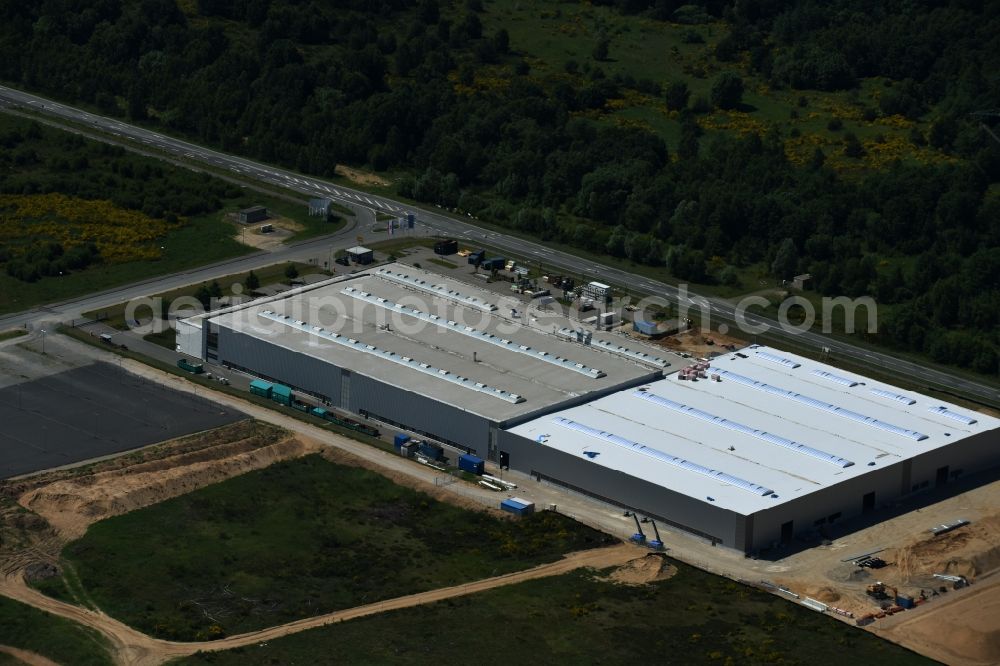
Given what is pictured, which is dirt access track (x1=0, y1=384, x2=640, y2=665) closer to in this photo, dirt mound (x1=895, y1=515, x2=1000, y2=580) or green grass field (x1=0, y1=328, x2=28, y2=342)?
dirt mound (x1=895, y1=515, x2=1000, y2=580)

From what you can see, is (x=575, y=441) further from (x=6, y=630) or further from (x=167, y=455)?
(x=6, y=630)

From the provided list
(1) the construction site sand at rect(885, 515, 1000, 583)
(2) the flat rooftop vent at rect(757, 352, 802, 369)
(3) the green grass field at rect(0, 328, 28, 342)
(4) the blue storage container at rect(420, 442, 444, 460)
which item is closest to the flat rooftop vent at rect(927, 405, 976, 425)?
(2) the flat rooftop vent at rect(757, 352, 802, 369)

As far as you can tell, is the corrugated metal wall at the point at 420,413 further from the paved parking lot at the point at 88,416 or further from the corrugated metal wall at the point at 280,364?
the paved parking lot at the point at 88,416

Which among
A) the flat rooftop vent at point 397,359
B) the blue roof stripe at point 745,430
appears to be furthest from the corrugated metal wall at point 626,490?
the blue roof stripe at point 745,430

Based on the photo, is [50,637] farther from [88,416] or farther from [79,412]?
[79,412]

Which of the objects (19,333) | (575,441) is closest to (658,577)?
(575,441)

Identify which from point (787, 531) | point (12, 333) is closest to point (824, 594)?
point (787, 531)
